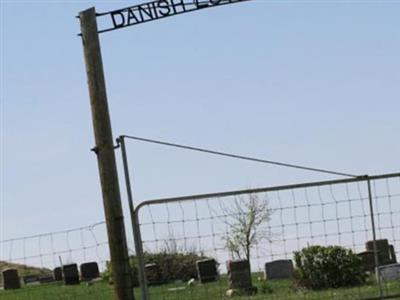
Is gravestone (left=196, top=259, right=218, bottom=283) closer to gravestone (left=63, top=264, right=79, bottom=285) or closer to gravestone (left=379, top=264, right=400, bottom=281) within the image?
gravestone (left=379, top=264, right=400, bottom=281)

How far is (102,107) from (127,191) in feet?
3.33

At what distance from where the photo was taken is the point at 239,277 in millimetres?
18156

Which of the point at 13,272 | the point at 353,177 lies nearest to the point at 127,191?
the point at 353,177

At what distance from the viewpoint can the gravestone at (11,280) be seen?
2851 centimetres

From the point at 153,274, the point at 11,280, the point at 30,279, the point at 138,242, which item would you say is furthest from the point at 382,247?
the point at 30,279

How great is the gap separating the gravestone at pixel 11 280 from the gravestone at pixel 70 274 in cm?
484

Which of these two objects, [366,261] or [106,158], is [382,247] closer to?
[366,261]

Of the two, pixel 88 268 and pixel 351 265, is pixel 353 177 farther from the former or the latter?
pixel 88 268

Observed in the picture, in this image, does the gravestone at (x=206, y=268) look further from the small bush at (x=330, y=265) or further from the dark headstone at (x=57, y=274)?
the dark headstone at (x=57, y=274)

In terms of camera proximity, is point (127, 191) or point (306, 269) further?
point (306, 269)

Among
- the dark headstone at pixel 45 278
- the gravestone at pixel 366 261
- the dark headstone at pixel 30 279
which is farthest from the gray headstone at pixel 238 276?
the dark headstone at pixel 30 279

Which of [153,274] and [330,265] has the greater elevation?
[153,274]

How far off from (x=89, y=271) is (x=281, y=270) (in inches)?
182

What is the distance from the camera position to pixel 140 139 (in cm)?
1143
